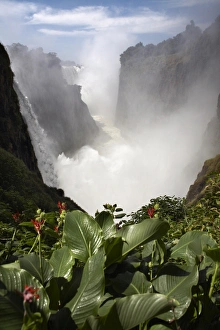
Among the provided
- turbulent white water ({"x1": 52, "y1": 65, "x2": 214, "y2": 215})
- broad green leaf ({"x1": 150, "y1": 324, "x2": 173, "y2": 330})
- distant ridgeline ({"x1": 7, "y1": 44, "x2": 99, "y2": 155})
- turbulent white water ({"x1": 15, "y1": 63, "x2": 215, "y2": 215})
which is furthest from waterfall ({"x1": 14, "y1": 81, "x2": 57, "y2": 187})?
broad green leaf ({"x1": 150, "y1": 324, "x2": 173, "y2": 330})

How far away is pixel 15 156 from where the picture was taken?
18266 mm

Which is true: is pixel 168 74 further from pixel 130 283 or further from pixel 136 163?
pixel 130 283

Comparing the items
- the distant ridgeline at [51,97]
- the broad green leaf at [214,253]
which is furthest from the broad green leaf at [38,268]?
the distant ridgeline at [51,97]

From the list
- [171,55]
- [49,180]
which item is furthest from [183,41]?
[49,180]

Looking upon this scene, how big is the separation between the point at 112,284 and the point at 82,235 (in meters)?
0.22

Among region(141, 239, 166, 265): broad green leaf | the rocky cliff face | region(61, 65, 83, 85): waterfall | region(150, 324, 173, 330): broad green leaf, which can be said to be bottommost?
region(150, 324, 173, 330): broad green leaf

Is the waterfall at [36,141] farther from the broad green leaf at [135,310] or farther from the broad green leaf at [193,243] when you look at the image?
the broad green leaf at [135,310]

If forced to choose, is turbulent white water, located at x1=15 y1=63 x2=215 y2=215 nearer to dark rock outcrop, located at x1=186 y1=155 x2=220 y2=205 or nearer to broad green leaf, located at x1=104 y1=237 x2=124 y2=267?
dark rock outcrop, located at x1=186 y1=155 x2=220 y2=205

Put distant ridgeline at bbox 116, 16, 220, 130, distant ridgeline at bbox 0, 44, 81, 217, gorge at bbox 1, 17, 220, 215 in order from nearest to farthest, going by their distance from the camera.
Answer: distant ridgeline at bbox 0, 44, 81, 217, gorge at bbox 1, 17, 220, 215, distant ridgeline at bbox 116, 16, 220, 130

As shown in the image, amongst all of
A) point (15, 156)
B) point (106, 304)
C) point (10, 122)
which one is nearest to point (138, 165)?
point (10, 122)

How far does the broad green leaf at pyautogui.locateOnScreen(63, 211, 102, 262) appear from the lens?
4.15 ft

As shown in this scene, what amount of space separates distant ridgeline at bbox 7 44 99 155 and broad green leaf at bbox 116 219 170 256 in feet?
221

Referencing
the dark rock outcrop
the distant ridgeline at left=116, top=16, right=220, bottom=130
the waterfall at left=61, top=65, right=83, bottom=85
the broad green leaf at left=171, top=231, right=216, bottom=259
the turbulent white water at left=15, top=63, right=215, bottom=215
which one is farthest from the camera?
the waterfall at left=61, top=65, right=83, bottom=85

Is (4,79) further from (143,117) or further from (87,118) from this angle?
(143,117)
